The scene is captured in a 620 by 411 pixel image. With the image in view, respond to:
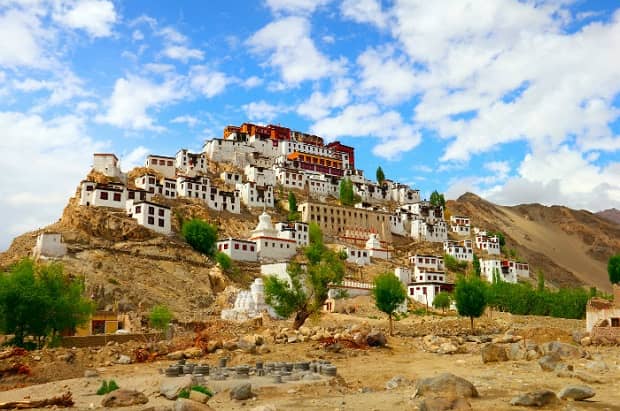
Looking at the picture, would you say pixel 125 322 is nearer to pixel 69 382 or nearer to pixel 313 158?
pixel 69 382

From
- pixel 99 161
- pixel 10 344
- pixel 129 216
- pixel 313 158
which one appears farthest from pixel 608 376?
pixel 313 158

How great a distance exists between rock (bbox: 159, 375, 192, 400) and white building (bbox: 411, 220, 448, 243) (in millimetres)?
88519

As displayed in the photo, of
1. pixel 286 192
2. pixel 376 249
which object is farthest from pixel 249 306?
pixel 286 192

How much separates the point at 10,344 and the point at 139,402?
18615 millimetres

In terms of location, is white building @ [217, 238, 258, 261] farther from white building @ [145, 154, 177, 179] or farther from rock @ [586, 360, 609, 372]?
rock @ [586, 360, 609, 372]

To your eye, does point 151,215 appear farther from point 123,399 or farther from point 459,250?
point 123,399

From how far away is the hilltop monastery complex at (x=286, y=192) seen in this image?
72.9m

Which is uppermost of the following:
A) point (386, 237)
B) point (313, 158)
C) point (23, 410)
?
point (313, 158)

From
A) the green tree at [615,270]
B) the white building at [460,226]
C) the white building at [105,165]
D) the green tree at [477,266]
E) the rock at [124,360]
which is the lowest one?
the rock at [124,360]

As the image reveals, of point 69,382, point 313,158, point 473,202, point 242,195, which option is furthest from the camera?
point 473,202

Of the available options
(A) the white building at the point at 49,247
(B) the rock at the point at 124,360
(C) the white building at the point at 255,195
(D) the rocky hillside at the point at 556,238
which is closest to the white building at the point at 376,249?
(C) the white building at the point at 255,195

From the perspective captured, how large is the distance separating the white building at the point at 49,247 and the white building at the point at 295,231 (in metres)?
29.8

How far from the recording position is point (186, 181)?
84250 millimetres

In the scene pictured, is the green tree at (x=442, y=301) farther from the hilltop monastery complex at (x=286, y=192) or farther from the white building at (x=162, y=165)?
the white building at (x=162, y=165)
